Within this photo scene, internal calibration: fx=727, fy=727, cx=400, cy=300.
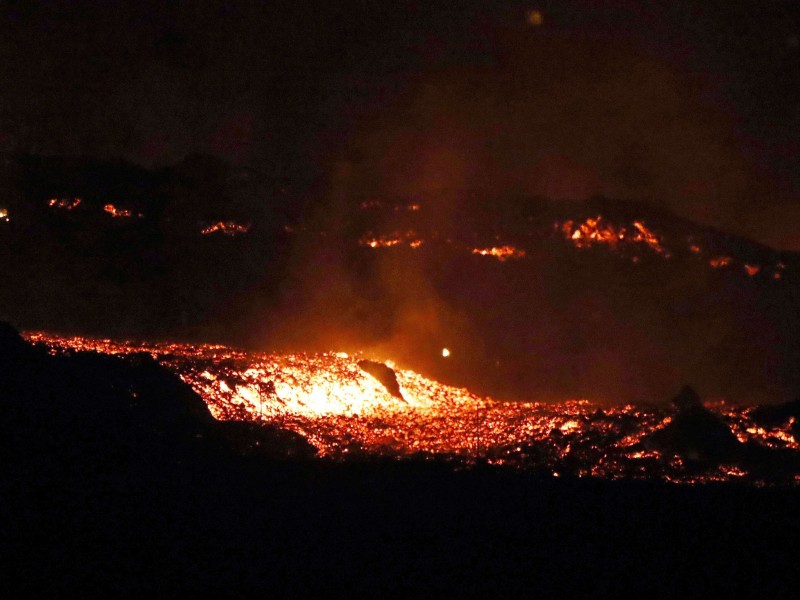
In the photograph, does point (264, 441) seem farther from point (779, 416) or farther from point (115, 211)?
point (115, 211)

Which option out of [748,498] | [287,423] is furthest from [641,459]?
[287,423]

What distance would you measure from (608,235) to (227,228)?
4.50 metres

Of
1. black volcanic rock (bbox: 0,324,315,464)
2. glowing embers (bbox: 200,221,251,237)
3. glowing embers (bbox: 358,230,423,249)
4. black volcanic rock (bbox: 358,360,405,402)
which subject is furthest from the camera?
glowing embers (bbox: 358,230,423,249)

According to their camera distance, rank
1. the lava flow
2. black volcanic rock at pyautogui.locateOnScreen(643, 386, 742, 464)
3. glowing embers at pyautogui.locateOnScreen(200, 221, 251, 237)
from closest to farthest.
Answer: the lava flow → black volcanic rock at pyautogui.locateOnScreen(643, 386, 742, 464) → glowing embers at pyautogui.locateOnScreen(200, 221, 251, 237)

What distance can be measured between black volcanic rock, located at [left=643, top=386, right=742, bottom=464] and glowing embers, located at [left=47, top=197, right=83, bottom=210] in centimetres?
627

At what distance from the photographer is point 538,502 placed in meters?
3.19

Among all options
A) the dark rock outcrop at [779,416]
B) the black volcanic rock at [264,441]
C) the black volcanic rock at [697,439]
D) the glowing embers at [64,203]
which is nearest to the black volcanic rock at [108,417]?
the black volcanic rock at [264,441]

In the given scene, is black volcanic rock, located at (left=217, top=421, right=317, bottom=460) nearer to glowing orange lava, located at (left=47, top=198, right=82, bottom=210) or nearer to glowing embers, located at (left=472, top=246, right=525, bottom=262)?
glowing orange lava, located at (left=47, top=198, right=82, bottom=210)

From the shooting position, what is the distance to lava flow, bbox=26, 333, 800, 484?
3.86m

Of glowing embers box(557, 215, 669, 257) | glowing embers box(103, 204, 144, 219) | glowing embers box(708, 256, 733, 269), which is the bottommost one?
glowing embers box(103, 204, 144, 219)

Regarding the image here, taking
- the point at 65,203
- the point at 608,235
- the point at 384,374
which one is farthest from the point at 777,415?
the point at 65,203

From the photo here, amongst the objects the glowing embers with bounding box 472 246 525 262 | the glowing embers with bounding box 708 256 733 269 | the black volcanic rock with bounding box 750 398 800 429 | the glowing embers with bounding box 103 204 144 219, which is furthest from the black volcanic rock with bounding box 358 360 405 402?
the glowing embers with bounding box 708 256 733 269

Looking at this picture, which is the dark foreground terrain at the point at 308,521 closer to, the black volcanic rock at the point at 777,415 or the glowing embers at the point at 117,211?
Answer: the black volcanic rock at the point at 777,415

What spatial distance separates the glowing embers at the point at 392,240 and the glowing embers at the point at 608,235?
1793 millimetres
